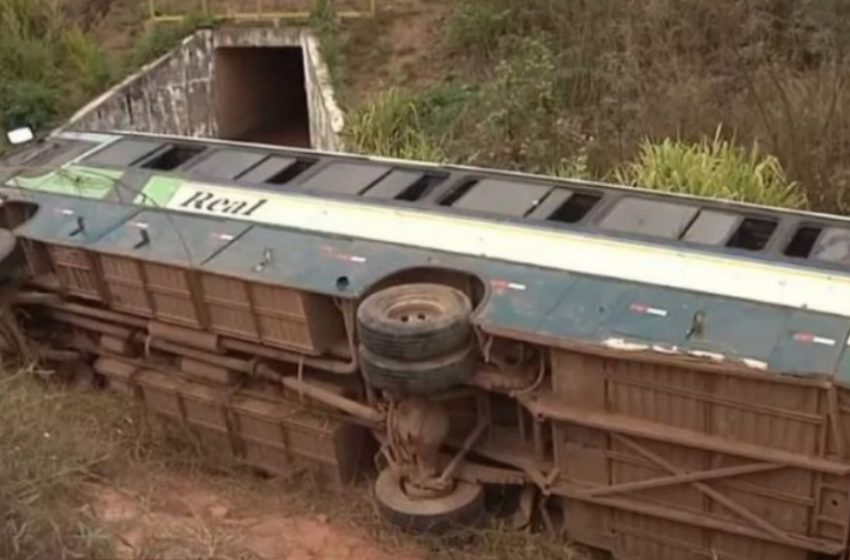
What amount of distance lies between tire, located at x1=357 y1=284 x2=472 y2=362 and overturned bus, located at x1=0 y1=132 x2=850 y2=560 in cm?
2

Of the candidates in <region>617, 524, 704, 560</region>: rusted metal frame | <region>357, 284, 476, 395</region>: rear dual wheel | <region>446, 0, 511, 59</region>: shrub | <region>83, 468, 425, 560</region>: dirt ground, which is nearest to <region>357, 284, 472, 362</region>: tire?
<region>357, 284, 476, 395</region>: rear dual wheel

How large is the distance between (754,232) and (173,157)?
15.9 feet

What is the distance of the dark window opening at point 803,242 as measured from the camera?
763 cm

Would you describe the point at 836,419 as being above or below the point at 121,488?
above

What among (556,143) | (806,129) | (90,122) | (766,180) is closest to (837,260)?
(766,180)

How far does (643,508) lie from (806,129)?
4.99 meters

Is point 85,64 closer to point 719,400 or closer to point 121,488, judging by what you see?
point 121,488

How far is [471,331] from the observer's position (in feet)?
23.9

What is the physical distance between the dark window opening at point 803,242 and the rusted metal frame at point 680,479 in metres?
1.57

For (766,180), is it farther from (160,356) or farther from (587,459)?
(160,356)

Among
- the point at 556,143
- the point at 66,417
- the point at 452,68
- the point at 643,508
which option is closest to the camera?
the point at 643,508

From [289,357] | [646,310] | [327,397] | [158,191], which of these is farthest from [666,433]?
[158,191]

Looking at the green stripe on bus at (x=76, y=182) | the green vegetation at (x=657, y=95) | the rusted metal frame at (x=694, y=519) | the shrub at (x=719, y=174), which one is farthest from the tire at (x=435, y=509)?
the green vegetation at (x=657, y=95)

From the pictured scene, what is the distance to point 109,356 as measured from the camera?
9.41 m
